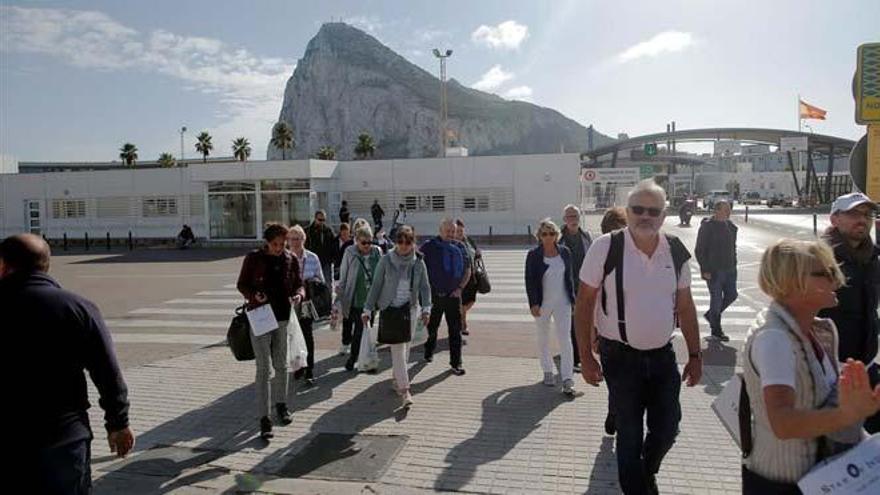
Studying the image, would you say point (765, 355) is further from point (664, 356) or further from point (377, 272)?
point (377, 272)

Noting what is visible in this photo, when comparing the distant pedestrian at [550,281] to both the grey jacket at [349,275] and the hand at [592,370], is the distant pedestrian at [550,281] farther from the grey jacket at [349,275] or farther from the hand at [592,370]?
the hand at [592,370]

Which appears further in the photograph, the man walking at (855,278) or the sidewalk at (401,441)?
the sidewalk at (401,441)

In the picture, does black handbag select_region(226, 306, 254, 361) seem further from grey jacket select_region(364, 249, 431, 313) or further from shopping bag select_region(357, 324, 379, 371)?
shopping bag select_region(357, 324, 379, 371)

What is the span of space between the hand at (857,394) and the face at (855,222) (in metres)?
2.61

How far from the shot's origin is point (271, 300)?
18.5ft

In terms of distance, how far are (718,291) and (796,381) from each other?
7013 millimetres

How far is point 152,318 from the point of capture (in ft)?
38.6

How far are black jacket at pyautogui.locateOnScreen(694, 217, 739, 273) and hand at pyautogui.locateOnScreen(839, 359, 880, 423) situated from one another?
7.02 metres

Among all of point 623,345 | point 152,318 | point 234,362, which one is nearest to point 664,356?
point 623,345

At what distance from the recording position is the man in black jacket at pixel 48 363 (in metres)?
2.81

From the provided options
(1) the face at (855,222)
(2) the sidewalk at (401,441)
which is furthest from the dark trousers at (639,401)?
(1) the face at (855,222)

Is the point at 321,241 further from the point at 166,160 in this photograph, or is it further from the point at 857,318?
the point at 166,160

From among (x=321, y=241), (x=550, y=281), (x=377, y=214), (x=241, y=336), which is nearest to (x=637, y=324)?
(x=550, y=281)

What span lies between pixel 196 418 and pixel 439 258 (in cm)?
304
